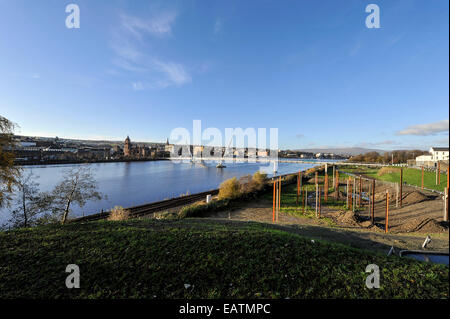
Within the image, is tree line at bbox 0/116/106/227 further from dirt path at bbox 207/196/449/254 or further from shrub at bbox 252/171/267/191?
shrub at bbox 252/171/267/191

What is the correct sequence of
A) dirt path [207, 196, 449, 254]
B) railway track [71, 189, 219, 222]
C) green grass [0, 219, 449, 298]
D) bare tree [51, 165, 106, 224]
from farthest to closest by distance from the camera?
railway track [71, 189, 219, 222] → bare tree [51, 165, 106, 224] → dirt path [207, 196, 449, 254] → green grass [0, 219, 449, 298]

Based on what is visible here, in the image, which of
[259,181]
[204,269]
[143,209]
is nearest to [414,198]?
[259,181]

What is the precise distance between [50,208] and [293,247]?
14.2 meters

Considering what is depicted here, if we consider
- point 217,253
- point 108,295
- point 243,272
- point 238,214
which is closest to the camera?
point 108,295

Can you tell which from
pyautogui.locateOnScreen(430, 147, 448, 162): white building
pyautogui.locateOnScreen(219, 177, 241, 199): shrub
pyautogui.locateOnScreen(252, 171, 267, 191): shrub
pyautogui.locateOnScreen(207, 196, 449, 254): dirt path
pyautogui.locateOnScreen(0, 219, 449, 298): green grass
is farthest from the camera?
pyautogui.locateOnScreen(252, 171, 267, 191): shrub

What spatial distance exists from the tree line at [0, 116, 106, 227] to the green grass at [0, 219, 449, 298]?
5661 mm

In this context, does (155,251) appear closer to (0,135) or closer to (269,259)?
(269,259)

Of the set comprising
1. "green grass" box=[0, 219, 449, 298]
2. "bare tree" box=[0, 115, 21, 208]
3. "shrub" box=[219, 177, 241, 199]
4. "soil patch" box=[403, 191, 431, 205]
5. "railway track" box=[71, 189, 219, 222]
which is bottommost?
"railway track" box=[71, 189, 219, 222]

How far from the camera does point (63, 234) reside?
432 centimetres

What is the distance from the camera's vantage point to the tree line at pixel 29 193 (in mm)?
7314

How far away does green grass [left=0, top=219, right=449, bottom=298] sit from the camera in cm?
220

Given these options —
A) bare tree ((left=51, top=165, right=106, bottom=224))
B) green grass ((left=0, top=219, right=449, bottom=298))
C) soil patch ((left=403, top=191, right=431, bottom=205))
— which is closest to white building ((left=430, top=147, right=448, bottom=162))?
green grass ((left=0, top=219, right=449, bottom=298))

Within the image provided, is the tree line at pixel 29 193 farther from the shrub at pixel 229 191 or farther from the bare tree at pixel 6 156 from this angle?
the shrub at pixel 229 191
